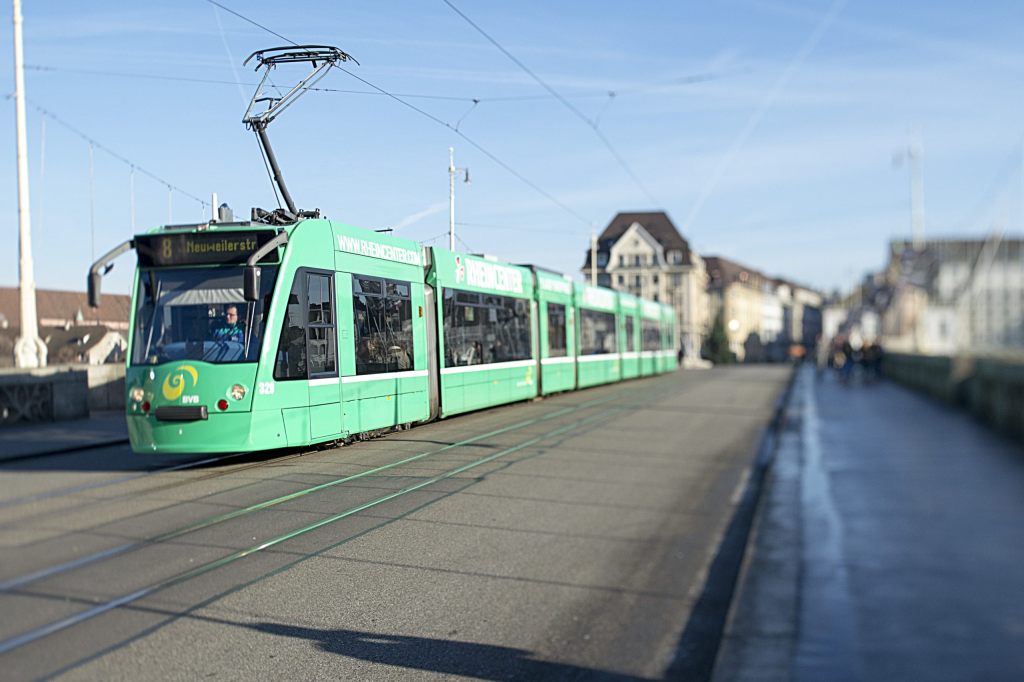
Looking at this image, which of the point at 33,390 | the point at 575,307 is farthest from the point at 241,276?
the point at 575,307

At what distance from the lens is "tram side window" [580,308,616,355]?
27.0m

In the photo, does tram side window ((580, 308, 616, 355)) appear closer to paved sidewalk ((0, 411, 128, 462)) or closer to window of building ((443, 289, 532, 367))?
window of building ((443, 289, 532, 367))

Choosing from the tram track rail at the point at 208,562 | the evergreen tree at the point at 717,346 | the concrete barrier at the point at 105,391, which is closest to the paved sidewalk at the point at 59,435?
the concrete barrier at the point at 105,391

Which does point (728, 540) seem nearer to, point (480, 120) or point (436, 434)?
point (436, 434)

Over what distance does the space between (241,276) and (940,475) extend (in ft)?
27.3

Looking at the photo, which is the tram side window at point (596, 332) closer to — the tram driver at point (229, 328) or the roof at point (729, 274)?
the tram driver at point (229, 328)

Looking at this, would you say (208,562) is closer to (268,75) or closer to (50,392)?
(268,75)

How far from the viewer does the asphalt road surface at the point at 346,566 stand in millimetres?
5187

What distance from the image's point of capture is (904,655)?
29.5 ft

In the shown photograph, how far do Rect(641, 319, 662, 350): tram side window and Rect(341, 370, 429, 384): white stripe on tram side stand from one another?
96.0ft

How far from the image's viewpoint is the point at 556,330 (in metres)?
23.1

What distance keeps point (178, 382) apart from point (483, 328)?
6.60 m

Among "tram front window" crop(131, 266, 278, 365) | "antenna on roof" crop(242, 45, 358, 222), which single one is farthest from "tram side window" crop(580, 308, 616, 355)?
"antenna on roof" crop(242, 45, 358, 222)

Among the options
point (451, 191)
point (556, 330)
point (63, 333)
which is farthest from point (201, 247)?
point (63, 333)
